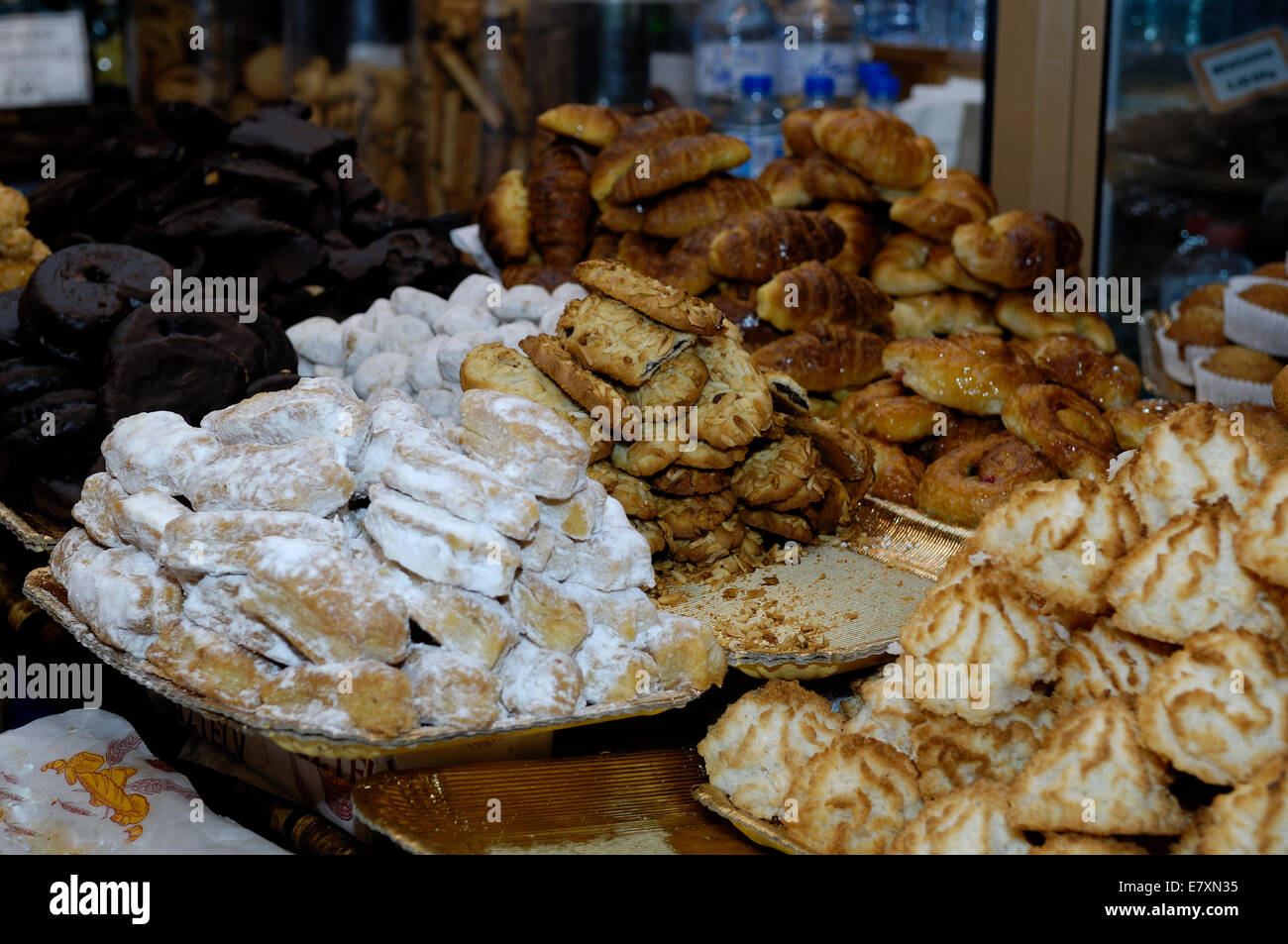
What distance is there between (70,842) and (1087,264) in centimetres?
377

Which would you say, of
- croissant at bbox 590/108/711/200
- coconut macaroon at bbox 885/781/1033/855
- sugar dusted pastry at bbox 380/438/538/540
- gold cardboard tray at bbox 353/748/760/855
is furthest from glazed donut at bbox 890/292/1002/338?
coconut macaroon at bbox 885/781/1033/855

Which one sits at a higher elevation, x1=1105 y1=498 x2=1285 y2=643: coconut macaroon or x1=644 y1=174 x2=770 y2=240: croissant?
x1=644 y1=174 x2=770 y2=240: croissant

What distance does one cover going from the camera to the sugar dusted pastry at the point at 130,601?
173cm

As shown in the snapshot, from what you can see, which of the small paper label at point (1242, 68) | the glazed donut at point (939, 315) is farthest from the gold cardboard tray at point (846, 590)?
the small paper label at point (1242, 68)

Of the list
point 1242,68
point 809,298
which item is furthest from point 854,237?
point 1242,68

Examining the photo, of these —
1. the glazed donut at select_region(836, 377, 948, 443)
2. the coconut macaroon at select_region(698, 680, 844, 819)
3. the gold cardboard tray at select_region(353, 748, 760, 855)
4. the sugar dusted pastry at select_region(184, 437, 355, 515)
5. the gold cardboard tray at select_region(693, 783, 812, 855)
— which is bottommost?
the gold cardboard tray at select_region(353, 748, 760, 855)

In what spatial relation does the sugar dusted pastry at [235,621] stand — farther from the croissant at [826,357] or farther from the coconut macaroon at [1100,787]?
the croissant at [826,357]

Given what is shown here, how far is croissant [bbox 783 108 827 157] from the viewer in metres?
3.72

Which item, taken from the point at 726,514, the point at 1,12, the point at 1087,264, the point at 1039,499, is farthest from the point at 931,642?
the point at 1,12

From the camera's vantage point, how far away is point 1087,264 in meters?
4.32

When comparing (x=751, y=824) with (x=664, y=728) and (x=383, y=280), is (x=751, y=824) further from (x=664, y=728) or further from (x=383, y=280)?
(x=383, y=280)

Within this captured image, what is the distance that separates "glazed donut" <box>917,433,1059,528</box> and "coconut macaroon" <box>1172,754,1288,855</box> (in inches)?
48.2

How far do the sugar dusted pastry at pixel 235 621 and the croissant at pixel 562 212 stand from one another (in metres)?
2.07

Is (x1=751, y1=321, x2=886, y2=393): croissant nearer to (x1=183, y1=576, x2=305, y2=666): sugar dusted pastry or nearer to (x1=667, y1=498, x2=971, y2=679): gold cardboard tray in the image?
(x1=667, y1=498, x2=971, y2=679): gold cardboard tray
